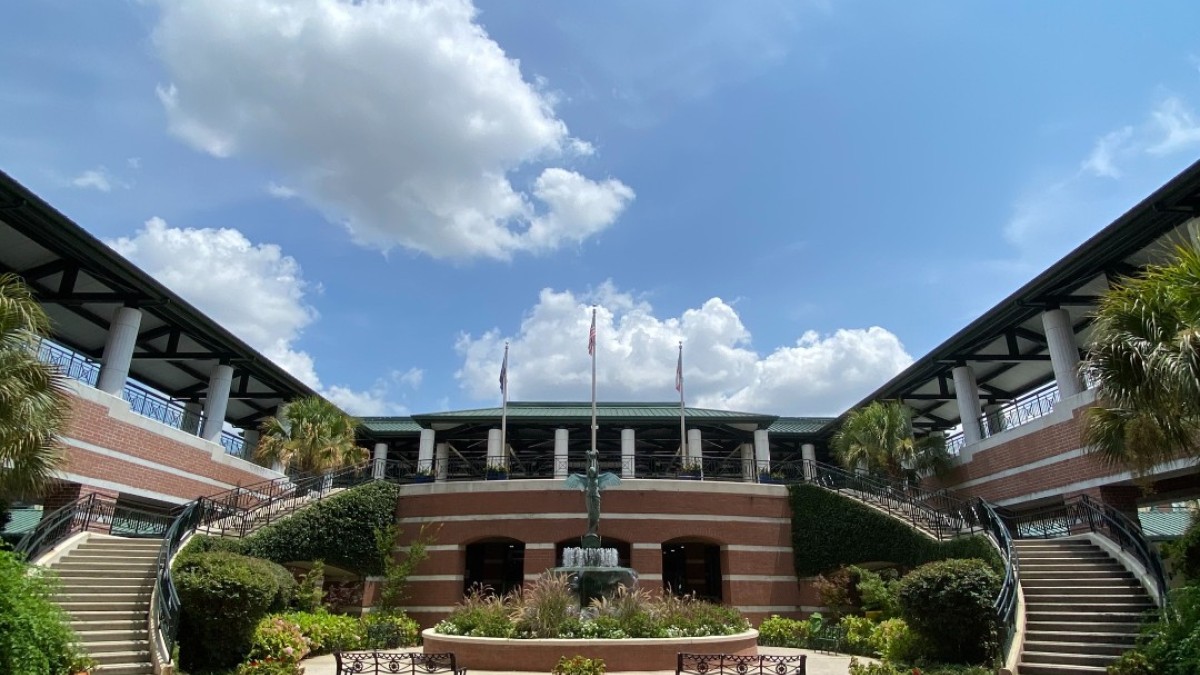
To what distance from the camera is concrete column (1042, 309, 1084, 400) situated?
2186 cm

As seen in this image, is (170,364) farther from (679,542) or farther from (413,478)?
(679,542)

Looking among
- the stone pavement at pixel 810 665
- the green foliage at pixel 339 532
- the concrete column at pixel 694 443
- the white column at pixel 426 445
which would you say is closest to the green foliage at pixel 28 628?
the stone pavement at pixel 810 665

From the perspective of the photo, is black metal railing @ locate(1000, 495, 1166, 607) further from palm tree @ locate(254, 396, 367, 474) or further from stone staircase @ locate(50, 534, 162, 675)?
palm tree @ locate(254, 396, 367, 474)

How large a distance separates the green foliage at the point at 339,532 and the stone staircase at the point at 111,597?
14.8ft

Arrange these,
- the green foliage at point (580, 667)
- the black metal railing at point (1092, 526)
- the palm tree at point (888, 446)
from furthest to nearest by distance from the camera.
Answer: the palm tree at point (888, 446), the black metal railing at point (1092, 526), the green foliage at point (580, 667)

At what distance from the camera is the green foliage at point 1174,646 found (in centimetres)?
1058

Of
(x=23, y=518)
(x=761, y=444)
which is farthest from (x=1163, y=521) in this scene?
(x=23, y=518)

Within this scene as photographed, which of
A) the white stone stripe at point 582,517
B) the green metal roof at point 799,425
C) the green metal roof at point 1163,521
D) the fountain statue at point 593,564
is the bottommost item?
the fountain statue at point 593,564

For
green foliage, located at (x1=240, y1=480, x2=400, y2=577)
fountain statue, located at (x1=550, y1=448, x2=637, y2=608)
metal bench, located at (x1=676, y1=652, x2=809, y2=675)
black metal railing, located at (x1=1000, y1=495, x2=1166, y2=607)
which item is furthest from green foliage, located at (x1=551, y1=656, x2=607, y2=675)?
green foliage, located at (x1=240, y1=480, x2=400, y2=577)

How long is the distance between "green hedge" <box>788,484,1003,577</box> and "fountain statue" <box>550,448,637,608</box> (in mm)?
8721

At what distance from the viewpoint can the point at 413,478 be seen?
28531mm

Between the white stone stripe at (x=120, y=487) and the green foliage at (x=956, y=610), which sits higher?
the white stone stripe at (x=120, y=487)

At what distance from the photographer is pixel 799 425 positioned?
147 feet

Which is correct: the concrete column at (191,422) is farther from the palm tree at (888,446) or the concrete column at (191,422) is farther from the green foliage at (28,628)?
the palm tree at (888,446)
